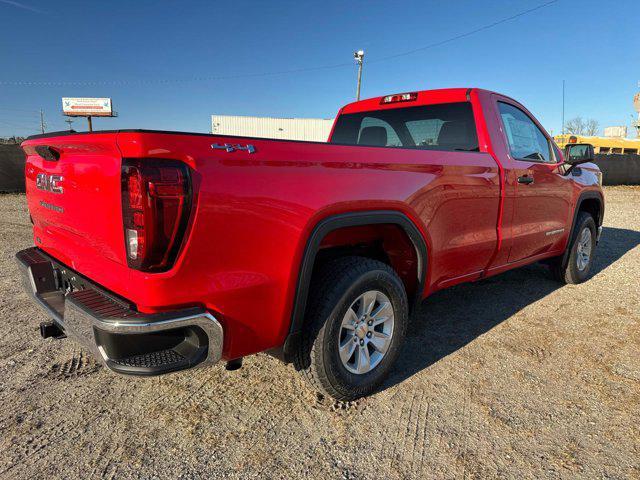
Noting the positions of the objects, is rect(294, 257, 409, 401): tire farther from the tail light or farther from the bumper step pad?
the tail light

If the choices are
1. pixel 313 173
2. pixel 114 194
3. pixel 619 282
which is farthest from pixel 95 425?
pixel 619 282

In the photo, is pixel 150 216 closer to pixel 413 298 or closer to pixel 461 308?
pixel 413 298

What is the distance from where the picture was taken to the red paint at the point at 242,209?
1.76 meters

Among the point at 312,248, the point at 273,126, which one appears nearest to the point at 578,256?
the point at 312,248

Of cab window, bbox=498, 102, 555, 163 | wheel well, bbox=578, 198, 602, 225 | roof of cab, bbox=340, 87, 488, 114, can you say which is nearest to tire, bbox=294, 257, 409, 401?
roof of cab, bbox=340, 87, 488, 114

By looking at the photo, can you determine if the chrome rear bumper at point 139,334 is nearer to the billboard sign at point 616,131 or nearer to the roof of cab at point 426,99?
the roof of cab at point 426,99

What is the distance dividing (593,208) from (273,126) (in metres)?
40.8

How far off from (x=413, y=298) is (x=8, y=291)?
4102mm

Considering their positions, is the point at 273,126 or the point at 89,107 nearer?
the point at 273,126

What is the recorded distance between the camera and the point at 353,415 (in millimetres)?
2496

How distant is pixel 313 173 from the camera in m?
2.11

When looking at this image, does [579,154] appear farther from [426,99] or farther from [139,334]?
[139,334]

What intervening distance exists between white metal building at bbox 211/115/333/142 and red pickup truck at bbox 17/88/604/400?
40127mm

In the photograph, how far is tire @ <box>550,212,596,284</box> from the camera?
4957 mm
